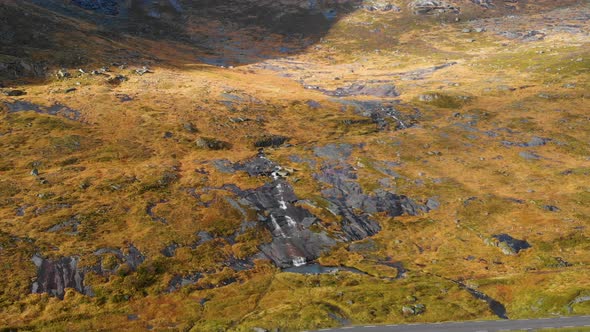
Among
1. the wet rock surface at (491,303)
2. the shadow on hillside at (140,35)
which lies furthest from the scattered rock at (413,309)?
the shadow on hillside at (140,35)

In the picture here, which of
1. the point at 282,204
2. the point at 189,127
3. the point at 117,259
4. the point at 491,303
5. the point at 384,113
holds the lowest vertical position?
the point at 491,303

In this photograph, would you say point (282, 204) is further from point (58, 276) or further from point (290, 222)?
point (58, 276)

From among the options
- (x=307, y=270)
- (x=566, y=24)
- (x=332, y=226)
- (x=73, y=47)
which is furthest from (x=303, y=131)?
(x=566, y=24)

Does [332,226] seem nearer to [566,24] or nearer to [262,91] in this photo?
[262,91]

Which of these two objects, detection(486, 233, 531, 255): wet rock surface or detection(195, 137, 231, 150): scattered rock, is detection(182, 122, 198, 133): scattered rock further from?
detection(486, 233, 531, 255): wet rock surface

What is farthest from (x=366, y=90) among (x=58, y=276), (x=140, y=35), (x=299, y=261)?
(x=140, y=35)
